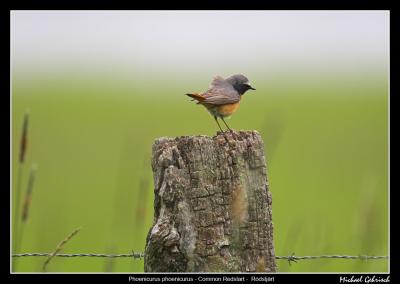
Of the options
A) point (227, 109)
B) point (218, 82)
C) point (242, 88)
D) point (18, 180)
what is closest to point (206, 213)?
point (18, 180)

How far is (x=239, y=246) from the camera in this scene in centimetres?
543

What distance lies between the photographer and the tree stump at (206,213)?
213 inches

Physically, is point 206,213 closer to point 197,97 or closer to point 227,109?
point 197,97

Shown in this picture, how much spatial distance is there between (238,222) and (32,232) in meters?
7.11

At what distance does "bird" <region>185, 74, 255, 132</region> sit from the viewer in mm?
8023

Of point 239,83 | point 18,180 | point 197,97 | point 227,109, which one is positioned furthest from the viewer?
point 239,83

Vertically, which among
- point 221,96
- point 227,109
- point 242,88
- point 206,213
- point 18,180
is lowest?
point 206,213

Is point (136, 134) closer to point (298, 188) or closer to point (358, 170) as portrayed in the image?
point (298, 188)

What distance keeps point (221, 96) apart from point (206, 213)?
2933mm

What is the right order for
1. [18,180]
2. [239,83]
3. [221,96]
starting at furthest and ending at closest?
[239,83] < [221,96] < [18,180]

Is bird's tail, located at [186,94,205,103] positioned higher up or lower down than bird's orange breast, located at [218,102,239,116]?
higher up

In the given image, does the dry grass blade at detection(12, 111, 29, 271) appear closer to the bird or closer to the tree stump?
the tree stump

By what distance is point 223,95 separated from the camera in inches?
322

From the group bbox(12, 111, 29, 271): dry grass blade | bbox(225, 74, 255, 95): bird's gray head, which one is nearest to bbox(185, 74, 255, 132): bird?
bbox(225, 74, 255, 95): bird's gray head
